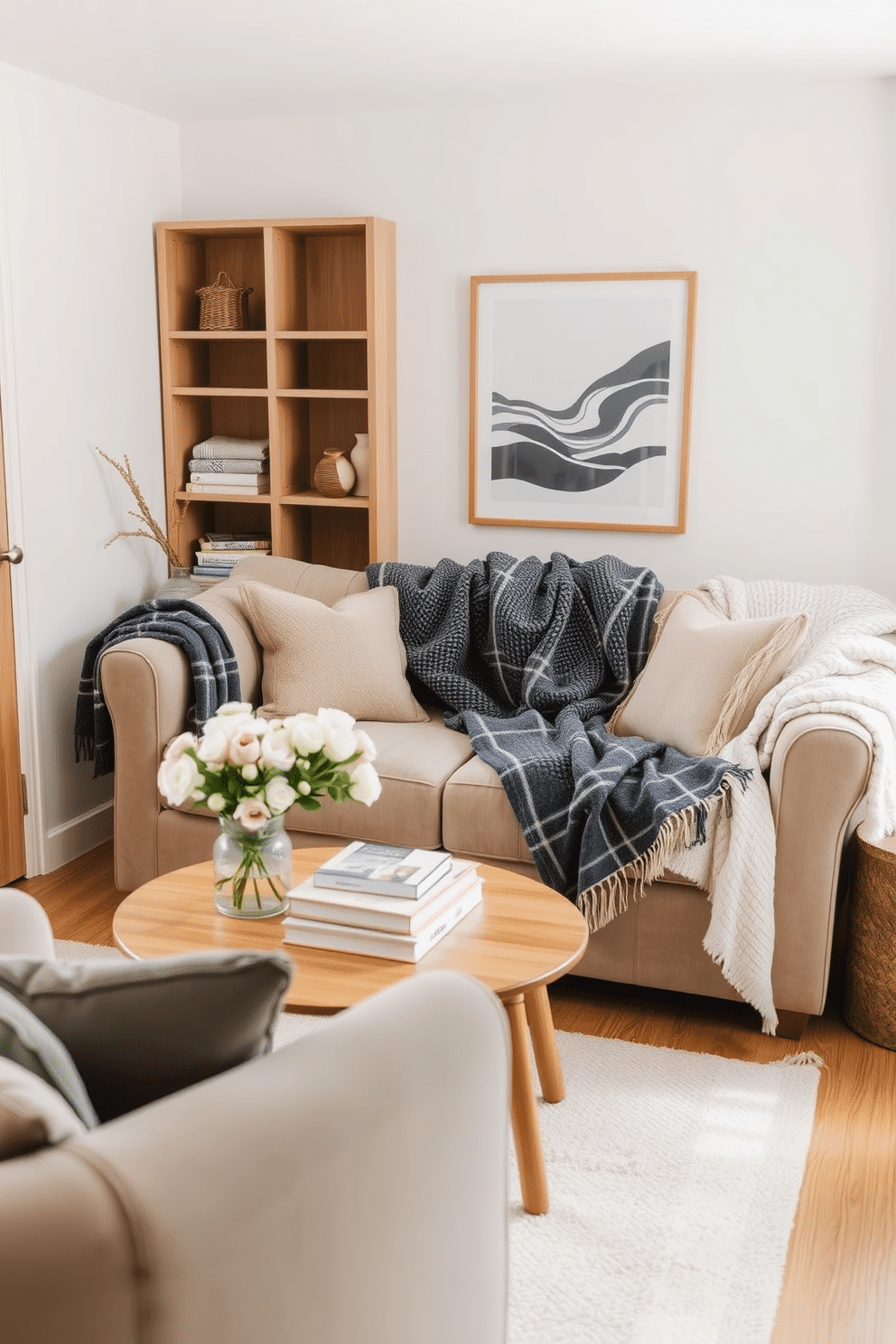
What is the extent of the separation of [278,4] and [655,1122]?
2.60 metres

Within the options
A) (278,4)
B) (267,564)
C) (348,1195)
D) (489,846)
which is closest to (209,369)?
(267,564)

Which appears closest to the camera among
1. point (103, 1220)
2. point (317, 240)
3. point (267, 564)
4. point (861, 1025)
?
point (103, 1220)

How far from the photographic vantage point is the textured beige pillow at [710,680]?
2994 mm

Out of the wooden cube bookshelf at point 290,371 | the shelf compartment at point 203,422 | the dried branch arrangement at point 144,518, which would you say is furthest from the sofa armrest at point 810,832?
the shelf compartment at point 203,422

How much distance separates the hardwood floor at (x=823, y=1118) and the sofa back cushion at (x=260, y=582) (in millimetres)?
755

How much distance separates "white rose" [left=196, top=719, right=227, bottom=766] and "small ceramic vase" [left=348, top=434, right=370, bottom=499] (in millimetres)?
2123

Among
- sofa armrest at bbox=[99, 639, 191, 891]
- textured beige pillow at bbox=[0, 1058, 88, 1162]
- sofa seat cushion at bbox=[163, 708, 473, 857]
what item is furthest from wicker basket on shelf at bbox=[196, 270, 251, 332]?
textured beige pillow at bbox=[0, 1058, 88, 1162]

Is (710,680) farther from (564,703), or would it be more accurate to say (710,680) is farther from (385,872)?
(385,872)

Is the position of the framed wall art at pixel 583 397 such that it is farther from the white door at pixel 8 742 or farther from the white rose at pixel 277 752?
the white rose at pixel 277 752

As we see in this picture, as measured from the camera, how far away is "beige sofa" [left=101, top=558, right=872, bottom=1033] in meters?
2.64

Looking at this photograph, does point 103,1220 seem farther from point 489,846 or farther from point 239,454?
point 239,454

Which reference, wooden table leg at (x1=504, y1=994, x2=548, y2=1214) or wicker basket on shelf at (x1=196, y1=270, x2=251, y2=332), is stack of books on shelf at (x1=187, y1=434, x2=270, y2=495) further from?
wooden table leg at (x1=504, y1=994, x2=548, y2=1214)

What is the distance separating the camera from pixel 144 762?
3246 mm

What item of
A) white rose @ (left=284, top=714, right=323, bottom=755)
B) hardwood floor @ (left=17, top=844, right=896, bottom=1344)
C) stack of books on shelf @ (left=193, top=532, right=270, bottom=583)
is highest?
stack of books on shelf @ (left=193, top=532, right=270, bottom=583)
